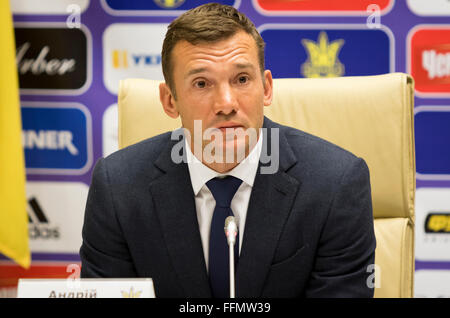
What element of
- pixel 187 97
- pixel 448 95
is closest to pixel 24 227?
pixel 187 97

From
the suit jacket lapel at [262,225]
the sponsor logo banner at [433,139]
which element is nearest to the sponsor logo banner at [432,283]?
the sponsor logo banner at [433,139]

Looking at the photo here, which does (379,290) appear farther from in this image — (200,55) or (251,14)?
(251,14)

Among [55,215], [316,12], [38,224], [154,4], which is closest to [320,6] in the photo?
[316,12]

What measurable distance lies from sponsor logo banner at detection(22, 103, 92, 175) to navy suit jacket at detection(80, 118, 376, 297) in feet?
4.17

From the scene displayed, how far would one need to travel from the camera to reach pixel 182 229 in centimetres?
148

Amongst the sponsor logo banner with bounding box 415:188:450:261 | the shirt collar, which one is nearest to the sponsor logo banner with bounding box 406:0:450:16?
the sponsor logo banner with bounding box 415:188:450:261

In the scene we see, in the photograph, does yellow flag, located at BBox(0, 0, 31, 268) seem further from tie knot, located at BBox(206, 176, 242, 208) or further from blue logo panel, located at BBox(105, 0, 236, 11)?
blue logo panel, located at BBox(105, 0, 236, 11)

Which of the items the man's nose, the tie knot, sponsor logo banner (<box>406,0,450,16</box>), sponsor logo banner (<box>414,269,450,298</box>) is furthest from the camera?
sponsor logo banner (<box>414,269,450,298</box>)

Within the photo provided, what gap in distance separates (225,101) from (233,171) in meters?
0.24

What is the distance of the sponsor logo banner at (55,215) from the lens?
281cm

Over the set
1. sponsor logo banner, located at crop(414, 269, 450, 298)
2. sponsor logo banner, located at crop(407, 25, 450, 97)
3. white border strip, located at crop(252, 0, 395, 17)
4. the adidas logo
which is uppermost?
white border strip, located at crop(252, 0, 395, 17)

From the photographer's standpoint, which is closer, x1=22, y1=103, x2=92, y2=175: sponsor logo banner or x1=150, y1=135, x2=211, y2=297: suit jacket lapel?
x1=150, y1=135, x2=211, y2=297: suit jacket lapel

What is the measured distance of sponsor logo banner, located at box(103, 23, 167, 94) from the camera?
2.70 metres

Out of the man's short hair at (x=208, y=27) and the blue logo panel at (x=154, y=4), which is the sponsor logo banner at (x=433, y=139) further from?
the man's short hair at (x=208, y=27)
